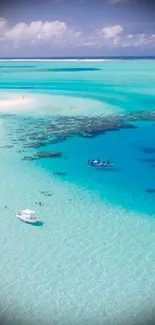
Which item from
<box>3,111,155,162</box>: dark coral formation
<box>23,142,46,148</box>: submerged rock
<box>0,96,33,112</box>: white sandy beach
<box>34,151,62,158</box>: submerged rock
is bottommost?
<box>34,151,62,158</box>: submerged rock

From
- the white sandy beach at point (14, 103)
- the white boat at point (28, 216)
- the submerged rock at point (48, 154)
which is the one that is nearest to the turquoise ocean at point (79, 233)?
the white boat at point (28, 216)

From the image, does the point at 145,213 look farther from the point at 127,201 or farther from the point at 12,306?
the point at 12,306

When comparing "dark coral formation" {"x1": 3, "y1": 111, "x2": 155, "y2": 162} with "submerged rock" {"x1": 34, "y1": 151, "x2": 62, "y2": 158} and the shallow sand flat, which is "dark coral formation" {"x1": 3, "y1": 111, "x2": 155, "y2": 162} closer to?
"submerged rock" {"x1": 34, "y1": 151, "x2": 62, "y2": 158}

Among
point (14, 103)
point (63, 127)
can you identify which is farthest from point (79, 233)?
point (14, 103)

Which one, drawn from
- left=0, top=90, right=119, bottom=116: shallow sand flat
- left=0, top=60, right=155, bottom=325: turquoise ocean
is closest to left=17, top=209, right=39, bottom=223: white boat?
left=0, top=60, right=155, bottom=325: turquoise ocean

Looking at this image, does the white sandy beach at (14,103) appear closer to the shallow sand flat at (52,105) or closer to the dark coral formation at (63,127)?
the shallow sand flat at (52,105)

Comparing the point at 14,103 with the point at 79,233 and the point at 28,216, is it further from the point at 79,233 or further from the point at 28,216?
the point at 79,233
